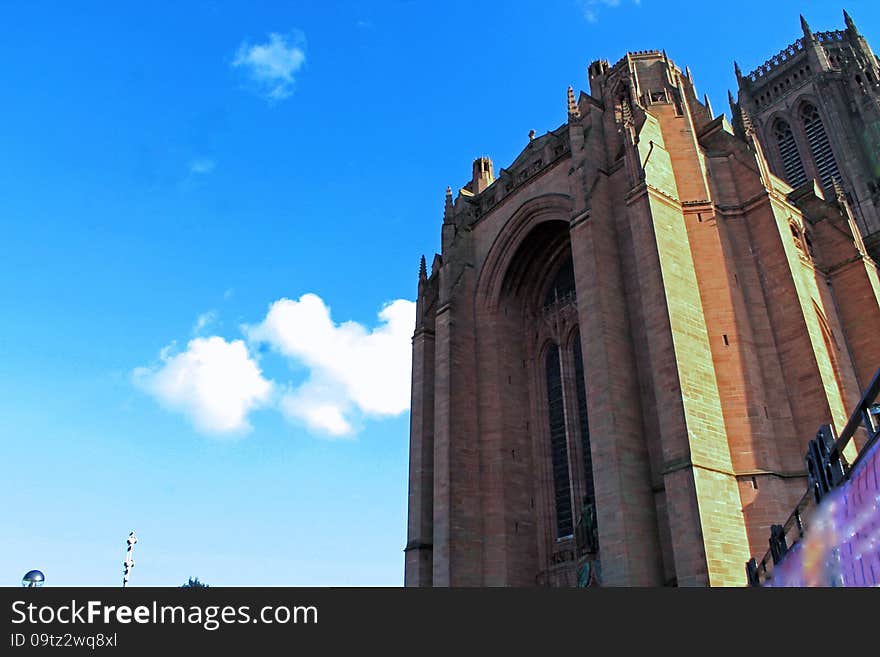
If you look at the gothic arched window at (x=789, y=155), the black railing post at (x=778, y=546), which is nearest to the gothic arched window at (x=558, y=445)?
the black railing post at (x=778, y=546)

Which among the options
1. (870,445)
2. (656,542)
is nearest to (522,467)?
(656,542)

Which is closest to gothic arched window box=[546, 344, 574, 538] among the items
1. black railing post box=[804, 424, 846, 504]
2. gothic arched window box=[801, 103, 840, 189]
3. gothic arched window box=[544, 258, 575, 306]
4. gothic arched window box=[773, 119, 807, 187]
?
gothic arched window box=[544, 258, 575, 306]

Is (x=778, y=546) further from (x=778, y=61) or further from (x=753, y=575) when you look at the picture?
(x=778, y=61)

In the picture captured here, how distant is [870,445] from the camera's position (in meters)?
5.66

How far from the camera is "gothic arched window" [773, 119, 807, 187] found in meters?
42.5

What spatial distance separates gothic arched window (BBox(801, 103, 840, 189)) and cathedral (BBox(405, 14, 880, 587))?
53.5 ft

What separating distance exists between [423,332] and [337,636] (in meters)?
22.4

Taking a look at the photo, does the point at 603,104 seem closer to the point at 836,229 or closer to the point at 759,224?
the point at 759,224

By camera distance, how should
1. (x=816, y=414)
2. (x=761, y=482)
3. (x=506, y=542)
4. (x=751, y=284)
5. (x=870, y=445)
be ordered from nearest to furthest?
1. (x=870, y=445)
2. (x=761, y=482)
3. (x=816, y=414)
4. (x=751, y=284)
5. (x=506, y=542)

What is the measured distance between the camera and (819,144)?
42.2m

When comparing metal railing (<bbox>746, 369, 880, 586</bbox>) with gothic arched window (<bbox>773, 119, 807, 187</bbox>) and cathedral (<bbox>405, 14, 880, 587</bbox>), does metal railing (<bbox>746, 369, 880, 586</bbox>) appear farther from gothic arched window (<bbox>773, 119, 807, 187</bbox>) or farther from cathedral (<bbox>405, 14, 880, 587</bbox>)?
gothic arched window (<bbox>773, 119, 807, 187</bbox>)

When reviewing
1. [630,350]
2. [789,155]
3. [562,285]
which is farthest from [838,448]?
[789,155]

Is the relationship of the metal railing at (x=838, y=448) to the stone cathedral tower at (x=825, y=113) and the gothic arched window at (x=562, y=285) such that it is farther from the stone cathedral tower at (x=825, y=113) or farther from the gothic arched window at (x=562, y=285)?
the stone cathedral tower at (x=825, y=113)

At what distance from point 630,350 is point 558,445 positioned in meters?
5.30
